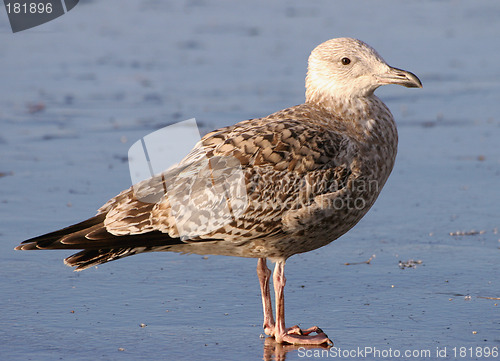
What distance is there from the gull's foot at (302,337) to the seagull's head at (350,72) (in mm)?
1590

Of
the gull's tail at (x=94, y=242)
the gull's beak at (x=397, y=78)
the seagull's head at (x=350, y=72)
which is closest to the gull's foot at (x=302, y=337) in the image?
the gull's tail at (x=94, y=242)

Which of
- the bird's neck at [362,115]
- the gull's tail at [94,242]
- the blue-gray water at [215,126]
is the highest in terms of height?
the bird's neck at [362,115]

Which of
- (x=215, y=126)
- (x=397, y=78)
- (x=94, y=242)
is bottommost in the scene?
(x=215, y=126)

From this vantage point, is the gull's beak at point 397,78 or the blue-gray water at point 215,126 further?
the gull's beak at point 397,78

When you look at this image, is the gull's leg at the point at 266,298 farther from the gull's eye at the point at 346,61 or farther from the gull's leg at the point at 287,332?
the gull's eye at the point at 346,61

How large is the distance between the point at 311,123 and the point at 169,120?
5.07m

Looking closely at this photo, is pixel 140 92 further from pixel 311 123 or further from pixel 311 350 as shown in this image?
pixel 311 350

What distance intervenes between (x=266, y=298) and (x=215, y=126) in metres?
4.76

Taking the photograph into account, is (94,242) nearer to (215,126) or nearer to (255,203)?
(255,203)

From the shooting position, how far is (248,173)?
5.40 m

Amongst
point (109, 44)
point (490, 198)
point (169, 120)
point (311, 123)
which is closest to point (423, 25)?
point (109, 44)

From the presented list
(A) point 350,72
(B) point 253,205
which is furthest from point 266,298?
(A) point 350,72

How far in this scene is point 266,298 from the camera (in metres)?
5.62

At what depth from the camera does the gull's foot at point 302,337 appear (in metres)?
5.17
